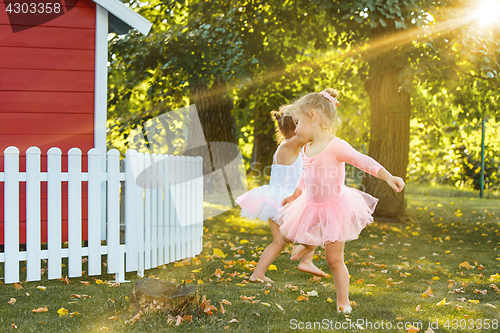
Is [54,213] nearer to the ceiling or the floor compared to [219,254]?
nearer to the ceiling

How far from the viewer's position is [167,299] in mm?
3252

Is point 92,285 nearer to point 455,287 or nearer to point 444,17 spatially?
point 455,287

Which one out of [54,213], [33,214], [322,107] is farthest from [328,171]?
[33,214]

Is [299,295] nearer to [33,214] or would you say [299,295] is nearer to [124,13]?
[33,214]

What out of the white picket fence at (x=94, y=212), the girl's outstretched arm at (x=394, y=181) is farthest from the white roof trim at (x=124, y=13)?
the girl's outstretched arm at (x=394, y=181)

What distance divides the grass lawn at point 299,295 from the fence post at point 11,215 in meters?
0.17

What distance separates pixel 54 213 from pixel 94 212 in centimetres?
37

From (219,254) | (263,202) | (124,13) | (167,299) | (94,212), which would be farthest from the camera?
(219,254)

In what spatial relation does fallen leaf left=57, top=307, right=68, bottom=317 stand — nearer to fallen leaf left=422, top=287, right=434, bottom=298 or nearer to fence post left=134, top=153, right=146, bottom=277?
fence post left=134, top=153, right=146, bottom=277

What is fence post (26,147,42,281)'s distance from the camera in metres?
4.29

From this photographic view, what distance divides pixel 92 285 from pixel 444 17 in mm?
7137

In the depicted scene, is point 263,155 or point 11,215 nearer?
point 11,215

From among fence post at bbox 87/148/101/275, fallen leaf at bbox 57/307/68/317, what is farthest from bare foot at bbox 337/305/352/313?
fence post at bbox 87/148/101/275

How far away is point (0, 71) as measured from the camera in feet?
17.4
